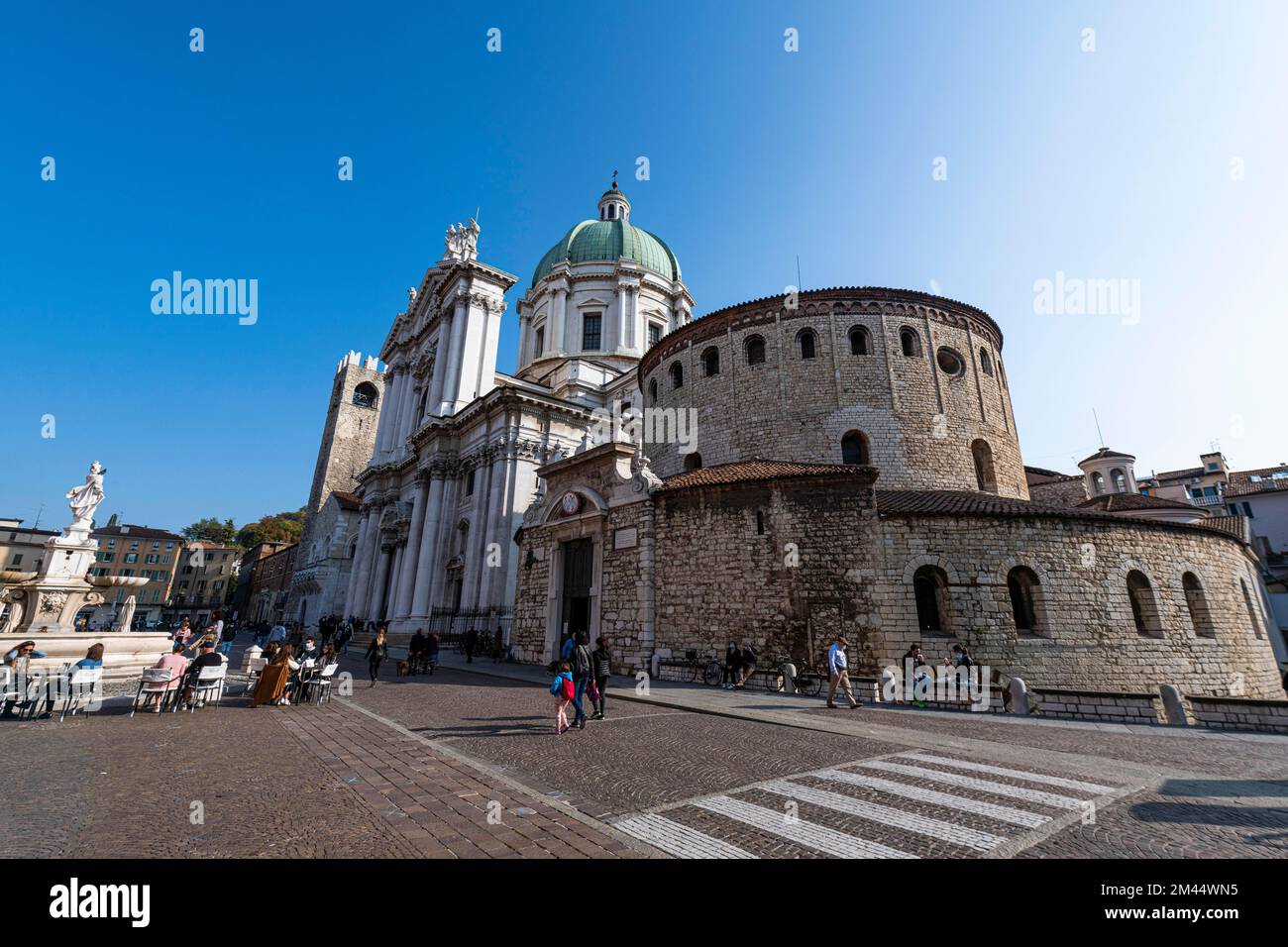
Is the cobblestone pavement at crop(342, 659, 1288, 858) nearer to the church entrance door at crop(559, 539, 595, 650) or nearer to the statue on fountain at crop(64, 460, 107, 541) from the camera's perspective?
the church entrance door at crop(559, 539, 595, 650)

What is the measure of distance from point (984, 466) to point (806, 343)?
883cm

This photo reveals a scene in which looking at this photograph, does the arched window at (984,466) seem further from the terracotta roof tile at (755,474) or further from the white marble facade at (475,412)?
the white marble facade at (475,412)

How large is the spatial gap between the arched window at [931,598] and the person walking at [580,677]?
10138mm

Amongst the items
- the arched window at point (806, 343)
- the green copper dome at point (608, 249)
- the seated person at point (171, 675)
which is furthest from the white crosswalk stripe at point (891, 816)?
the green copper dome at point (608, 249)

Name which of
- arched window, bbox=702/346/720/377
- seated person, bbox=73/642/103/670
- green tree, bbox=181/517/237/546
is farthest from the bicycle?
green tree, bbox=181/517/237/546

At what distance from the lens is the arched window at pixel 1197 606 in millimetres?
16266

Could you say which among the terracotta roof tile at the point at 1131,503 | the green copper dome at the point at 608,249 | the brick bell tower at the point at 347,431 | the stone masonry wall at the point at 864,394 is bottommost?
the terracotta roof tile at the point at 1131,503

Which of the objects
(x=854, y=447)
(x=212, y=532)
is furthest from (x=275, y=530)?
(x=854, y=447)

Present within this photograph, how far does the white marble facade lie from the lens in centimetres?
2991

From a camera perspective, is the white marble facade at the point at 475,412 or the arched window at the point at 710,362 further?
the white marble facade at the point at 475,412

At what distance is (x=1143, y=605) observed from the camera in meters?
15.8

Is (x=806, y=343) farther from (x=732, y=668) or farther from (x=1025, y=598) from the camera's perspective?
(x=732, y=668)
